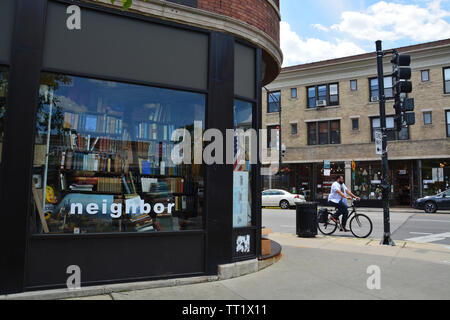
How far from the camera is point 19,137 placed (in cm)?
436

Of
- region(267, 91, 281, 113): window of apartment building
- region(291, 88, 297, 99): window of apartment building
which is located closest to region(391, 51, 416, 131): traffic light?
region(291, 88, 297, 99): window of apartment building

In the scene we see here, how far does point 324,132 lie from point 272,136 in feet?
14.4

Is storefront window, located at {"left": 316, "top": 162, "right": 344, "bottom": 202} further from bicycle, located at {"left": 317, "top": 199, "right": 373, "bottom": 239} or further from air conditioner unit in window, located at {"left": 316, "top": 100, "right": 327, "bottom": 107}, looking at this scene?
bicycle, located at {"left": 317, "top": 199, "right": 373, "bottom": 239}

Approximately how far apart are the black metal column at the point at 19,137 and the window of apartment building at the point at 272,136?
25.7 meters

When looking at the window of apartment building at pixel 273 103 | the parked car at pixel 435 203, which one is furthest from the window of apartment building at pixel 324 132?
the parked car at pixel 435 203

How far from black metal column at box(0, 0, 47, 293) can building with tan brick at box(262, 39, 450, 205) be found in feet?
76.0

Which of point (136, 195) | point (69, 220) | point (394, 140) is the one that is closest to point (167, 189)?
point (136, 195)

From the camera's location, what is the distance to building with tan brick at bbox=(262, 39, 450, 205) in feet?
79.2

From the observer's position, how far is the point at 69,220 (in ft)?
15.7

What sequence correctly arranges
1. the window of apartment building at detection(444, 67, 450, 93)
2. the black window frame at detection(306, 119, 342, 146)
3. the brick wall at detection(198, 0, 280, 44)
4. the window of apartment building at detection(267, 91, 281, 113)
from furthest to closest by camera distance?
the window of apartment building at detection(267, 91, 281, 113) → the black window frame at detection(306, 119, 342, 146) → the window of apartment building at detection(444, 67, 450, 93) → the brick wall at detection(198, 0, 280, 44)

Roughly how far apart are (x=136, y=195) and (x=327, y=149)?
Answer: 24273 millimetres

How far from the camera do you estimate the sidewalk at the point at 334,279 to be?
4664 mm

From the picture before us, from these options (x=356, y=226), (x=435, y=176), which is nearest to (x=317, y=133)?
(x=435, y=176)

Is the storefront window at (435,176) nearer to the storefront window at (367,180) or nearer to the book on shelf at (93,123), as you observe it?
the storefront window at (367,180)
